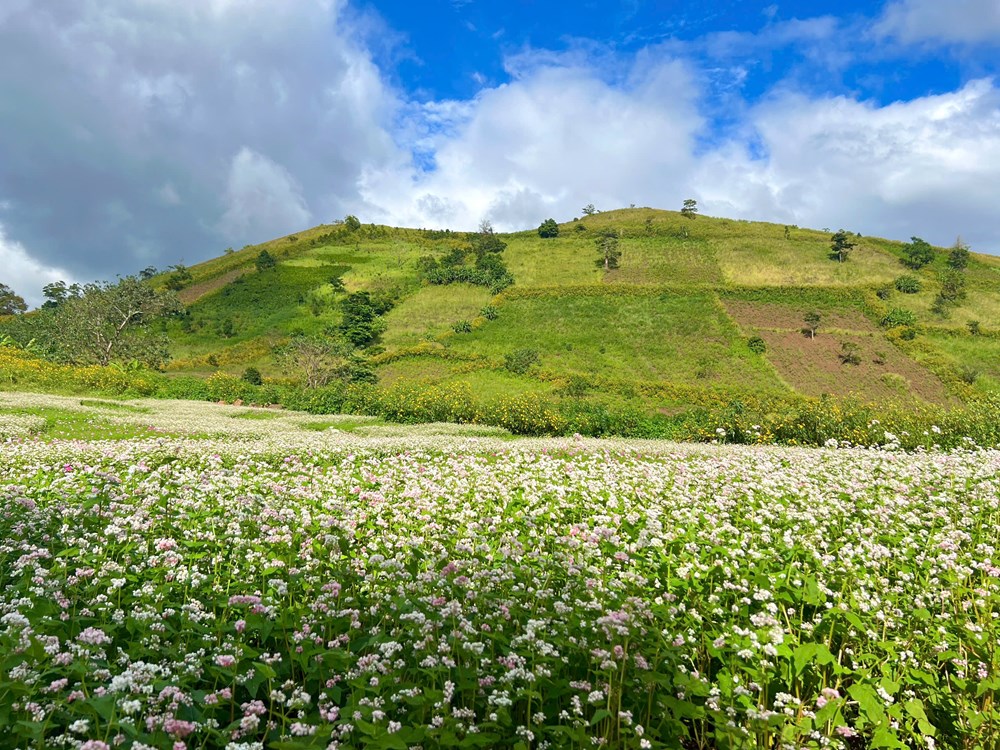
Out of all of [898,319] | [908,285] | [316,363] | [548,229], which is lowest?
[316,363]

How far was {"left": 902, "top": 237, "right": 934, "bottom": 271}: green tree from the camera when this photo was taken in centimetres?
7988

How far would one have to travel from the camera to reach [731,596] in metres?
4.87

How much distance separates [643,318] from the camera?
64.9m

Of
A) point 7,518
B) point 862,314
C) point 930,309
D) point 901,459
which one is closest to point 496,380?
point 901,459

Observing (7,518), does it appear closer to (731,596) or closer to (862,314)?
(731,596)

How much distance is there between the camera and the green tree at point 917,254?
7988cm

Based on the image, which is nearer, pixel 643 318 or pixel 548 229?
pixel 643 318

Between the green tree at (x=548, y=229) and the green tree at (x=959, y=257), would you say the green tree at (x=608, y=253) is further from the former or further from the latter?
the green tree at (x=959, y=257)

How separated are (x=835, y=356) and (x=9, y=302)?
139 meters

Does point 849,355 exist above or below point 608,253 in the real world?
below

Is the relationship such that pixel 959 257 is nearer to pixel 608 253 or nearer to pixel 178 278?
pixel 608 253

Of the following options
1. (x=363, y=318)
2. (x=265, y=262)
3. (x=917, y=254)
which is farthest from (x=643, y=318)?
(x=265, y=262)

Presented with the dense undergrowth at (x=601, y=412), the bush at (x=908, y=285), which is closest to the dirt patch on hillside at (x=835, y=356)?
the dense undergrowth at (x=601, y=412)

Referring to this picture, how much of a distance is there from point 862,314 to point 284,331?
7497cm
